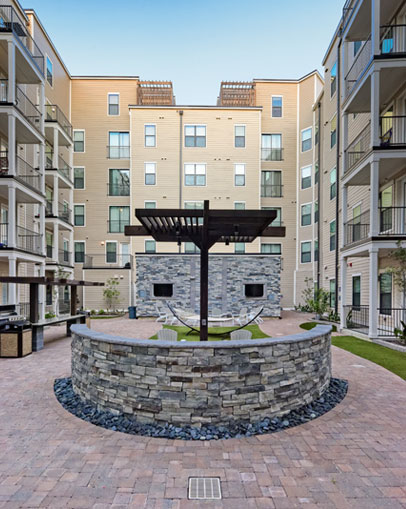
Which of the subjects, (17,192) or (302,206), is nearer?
(17,192)

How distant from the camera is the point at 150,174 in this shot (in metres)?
24.7

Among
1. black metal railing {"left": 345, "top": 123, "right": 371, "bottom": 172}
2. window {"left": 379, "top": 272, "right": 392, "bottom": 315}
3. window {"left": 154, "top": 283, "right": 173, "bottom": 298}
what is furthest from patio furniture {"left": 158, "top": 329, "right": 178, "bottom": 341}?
window {"left": 154, "top": 283, "right": 173, "bottom": 298}

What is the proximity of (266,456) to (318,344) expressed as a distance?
7.45 feet

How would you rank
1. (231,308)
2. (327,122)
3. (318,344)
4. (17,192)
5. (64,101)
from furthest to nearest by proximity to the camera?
(64,101) → (327,122) → (231,308) → (17,192) → (318,344)

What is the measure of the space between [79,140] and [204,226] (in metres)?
22.3

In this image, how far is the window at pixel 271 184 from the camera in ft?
83.8

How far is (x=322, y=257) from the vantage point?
2148 centimetres

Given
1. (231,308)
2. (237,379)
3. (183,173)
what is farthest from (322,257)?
(237,379)

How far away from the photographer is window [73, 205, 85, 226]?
977 inches

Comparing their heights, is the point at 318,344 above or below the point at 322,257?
below

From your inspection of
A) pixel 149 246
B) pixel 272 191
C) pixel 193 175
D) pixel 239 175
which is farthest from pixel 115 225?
pixel 272 191

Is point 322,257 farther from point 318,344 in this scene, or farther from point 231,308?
point 318,344

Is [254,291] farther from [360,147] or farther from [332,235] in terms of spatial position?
[360,147]

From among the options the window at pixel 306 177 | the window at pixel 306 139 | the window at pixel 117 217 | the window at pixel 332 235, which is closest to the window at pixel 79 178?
the window at pixel 117 217
